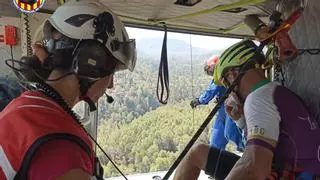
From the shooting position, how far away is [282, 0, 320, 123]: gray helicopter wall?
181 cm

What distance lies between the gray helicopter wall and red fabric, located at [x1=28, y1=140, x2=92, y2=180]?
1296 millimetres

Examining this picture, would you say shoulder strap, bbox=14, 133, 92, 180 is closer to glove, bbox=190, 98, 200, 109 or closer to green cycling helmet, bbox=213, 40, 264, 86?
green cycling helmet, bbox=213, 40, 264, 86

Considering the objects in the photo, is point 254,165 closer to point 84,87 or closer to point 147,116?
point 84,87

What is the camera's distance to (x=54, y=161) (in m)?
0.72

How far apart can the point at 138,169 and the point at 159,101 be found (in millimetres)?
620

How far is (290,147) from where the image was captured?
156 cm

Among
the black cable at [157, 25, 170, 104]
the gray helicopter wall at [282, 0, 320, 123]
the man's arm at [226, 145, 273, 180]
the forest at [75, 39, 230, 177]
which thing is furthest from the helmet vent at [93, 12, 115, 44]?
the black cable at [157, 25, 170, 104]

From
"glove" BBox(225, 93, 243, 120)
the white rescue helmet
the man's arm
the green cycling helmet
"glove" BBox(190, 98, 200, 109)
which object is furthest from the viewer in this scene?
"glove" BBox(190, 98, 200, 109)

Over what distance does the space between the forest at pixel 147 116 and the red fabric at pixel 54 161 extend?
1898 millimetres

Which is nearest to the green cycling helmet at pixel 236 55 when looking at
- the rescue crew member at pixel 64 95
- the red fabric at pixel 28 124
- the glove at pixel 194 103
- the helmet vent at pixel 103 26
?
the rescue crew member at pixel 64 95

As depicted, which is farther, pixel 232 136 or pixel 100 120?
pixel 232 136

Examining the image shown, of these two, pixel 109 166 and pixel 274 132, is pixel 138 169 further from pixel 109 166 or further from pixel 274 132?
pixel 274 132

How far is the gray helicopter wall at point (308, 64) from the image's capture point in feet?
5.93

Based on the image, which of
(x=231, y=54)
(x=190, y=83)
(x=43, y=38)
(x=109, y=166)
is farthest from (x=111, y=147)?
(x=43, y=38)
